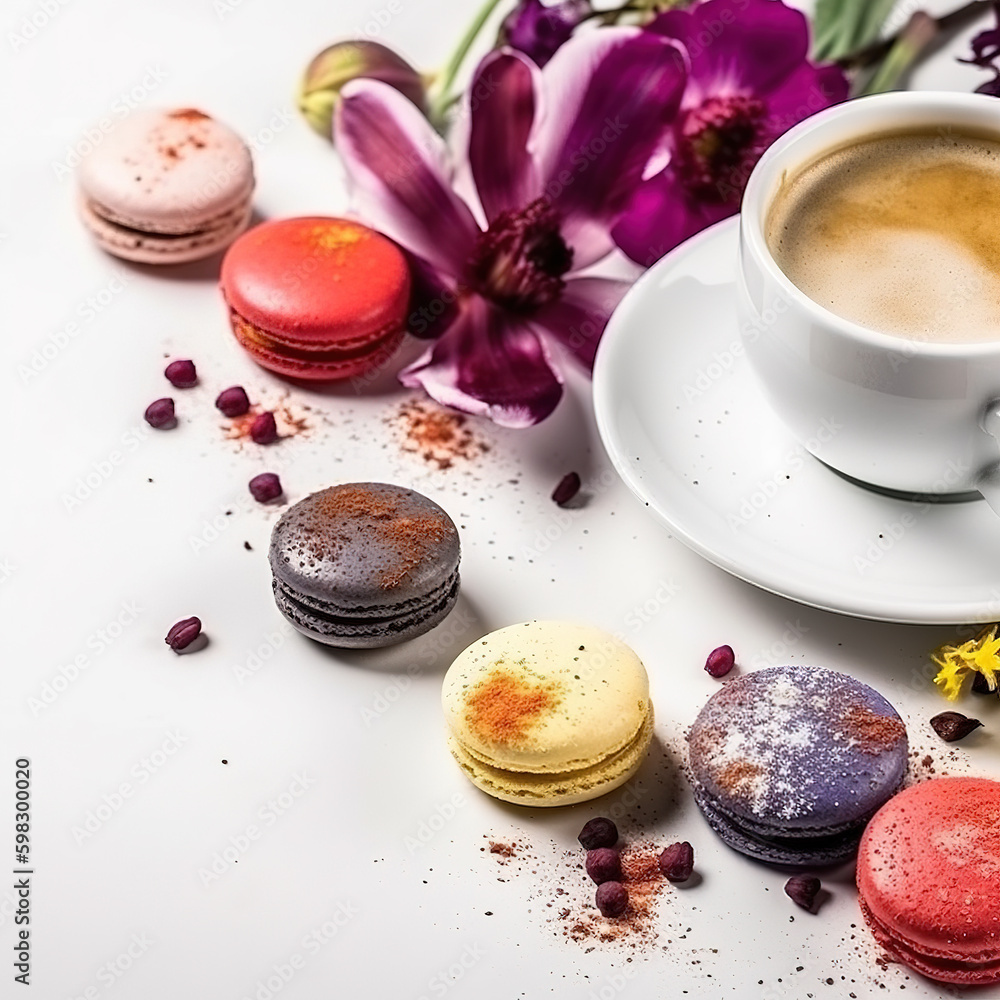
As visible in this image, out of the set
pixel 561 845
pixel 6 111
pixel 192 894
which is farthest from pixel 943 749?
pixel 6 111

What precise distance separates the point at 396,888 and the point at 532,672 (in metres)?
0.23

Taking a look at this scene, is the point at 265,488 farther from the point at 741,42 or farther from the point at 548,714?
the point at 741,42

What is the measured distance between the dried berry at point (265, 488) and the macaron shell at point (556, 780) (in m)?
0.41

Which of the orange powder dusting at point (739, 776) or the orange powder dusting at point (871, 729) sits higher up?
the orange powder dusting at point (871, 729)

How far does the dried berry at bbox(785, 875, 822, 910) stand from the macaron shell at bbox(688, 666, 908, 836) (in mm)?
48

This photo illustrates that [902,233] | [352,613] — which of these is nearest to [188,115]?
[352,613]

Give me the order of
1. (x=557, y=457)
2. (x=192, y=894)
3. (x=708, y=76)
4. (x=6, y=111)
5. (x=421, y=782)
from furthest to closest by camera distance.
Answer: (x=6, y=111) < (x=708, y=76) < (x=557, y=457) < (x=421, y=782) < (x=192, y=894)

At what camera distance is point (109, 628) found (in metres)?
1.66

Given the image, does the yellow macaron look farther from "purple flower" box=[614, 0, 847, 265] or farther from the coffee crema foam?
"purple flower" box=[614, 0, 847, 265]

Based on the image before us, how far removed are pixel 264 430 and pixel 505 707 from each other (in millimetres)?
519

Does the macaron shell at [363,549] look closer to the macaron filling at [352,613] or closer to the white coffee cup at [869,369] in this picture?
the macaron filling at [352,613]

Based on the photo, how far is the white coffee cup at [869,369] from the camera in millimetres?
1511

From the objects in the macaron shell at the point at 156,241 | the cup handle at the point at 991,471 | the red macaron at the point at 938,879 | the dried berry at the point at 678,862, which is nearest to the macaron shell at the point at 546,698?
the dried berry at the point at 678,862

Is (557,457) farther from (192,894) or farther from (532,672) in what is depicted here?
(192,894)
